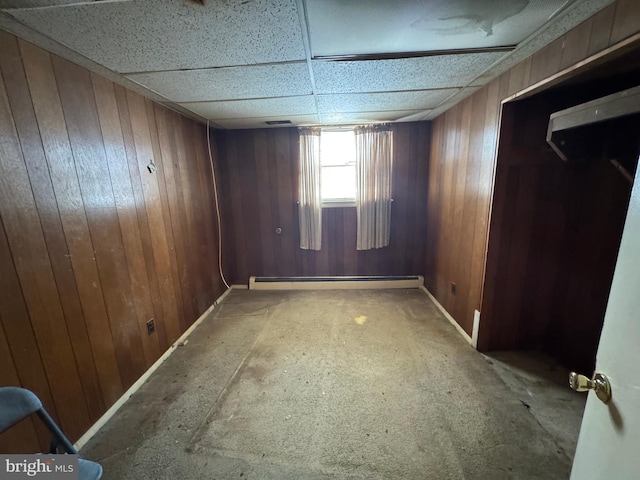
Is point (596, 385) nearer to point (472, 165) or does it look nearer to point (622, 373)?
point (622, 373)

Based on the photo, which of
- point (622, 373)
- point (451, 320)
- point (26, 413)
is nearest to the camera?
point (622, 373)

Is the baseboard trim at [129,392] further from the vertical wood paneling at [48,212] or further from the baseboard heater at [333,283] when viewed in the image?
the baseboard heater at [333,283]

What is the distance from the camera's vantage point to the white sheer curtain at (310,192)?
3080 mm

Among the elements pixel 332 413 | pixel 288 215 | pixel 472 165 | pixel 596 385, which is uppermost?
pixel 472 165

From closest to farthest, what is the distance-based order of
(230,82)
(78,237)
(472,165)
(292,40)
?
1. (292,40)
2. (78,237)
3. (230,82)
4. (472,165)

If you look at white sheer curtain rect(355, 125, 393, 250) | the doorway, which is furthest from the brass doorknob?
white sheer curtain rect(355, 125, 393, 250)

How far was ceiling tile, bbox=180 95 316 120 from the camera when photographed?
2.10 metres

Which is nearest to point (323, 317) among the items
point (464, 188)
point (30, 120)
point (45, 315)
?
point (464, 188)

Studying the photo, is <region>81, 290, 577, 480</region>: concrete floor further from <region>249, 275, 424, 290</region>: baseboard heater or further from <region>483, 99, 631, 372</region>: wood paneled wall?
<region>249, 275, 424, 290</region>: baseboard heater

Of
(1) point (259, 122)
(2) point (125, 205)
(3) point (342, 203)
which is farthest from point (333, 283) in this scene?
(2) point (125, 205)

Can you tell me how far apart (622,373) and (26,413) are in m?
1.81

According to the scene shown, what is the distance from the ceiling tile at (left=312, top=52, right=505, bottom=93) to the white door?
4.23 feet

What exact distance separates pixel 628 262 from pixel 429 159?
276 centimetres

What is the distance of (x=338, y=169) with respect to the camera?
330 cm
